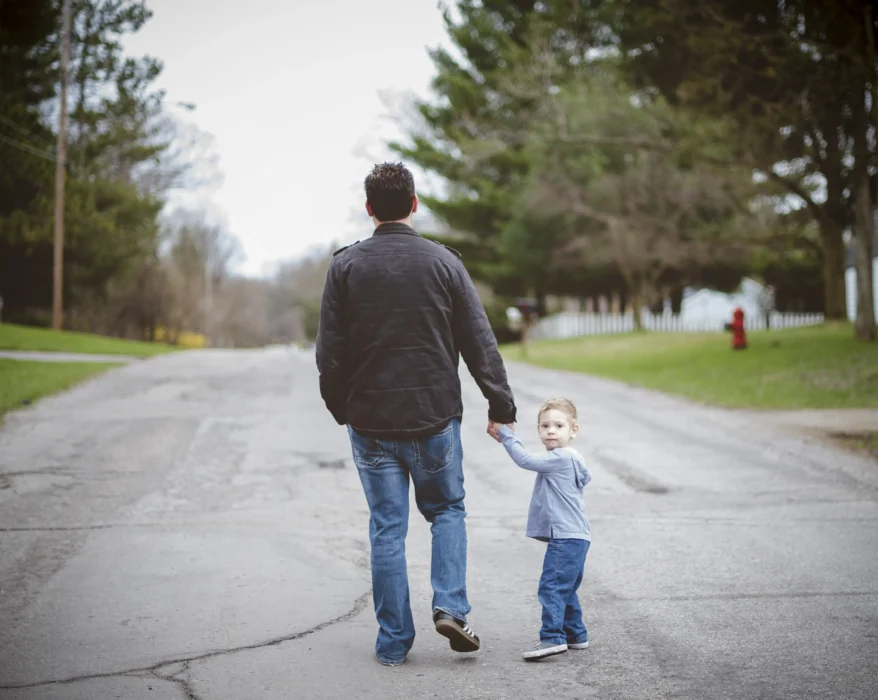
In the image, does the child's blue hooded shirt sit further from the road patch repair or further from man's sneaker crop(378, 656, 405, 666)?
the road patch repair

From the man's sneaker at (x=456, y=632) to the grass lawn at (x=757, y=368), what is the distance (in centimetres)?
1163

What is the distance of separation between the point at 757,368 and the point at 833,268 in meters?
Result: 10.2

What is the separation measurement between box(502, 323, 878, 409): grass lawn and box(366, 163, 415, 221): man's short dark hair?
11.7 meters

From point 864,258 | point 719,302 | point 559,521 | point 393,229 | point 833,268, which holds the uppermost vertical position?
point 719,302

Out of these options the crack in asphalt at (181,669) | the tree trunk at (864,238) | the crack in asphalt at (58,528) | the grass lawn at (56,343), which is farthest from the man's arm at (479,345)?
the grass lawn at (56,343)

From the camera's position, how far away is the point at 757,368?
1994cm

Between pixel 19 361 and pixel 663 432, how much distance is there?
14.0 meters

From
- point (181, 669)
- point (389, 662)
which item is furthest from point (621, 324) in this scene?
point (181, 669)

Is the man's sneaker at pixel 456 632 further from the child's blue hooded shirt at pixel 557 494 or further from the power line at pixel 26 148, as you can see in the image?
the power line at pixel 26 148

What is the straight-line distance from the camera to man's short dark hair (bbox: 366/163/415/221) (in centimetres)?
445

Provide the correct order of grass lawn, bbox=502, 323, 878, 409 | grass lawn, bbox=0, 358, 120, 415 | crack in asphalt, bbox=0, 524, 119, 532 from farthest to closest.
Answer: grass lawn, bbox=502, 323, 878, 409 → grass lawn, bbox=0, 358, 120, 415 → crack in asphalt, bbox=0, 524, 119, 532

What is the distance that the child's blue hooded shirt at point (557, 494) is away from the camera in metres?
4.51

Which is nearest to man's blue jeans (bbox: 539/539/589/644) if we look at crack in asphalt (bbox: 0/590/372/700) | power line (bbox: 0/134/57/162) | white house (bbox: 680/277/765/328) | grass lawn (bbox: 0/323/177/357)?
crack in asphalt (bbox: 0/590/372/700)

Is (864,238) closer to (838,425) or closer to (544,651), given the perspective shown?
(838,425)
